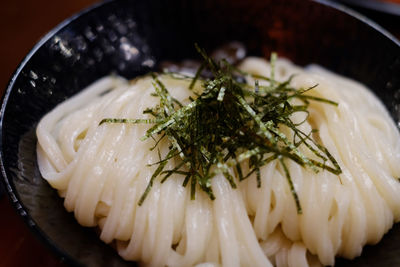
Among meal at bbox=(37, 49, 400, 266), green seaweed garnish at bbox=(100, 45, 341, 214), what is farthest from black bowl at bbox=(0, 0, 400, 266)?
green seaweed garnish at bbox=(100, 45, 341, 214)

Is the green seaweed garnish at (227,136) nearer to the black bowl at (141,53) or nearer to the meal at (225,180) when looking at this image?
the meal at (225,180)

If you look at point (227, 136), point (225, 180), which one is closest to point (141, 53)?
point (227, 136)

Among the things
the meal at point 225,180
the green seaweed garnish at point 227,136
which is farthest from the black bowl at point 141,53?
the green seaweed garnish at point 227,136

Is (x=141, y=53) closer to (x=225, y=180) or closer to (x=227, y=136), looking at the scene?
(x=227, y=136)

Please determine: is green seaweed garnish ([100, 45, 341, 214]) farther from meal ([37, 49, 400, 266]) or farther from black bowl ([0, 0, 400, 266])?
black bowl ([0, 0, 400, 266])

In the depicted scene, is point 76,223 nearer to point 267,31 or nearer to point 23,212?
point 23,212

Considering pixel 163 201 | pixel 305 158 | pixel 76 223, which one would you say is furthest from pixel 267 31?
pixel 76 223
